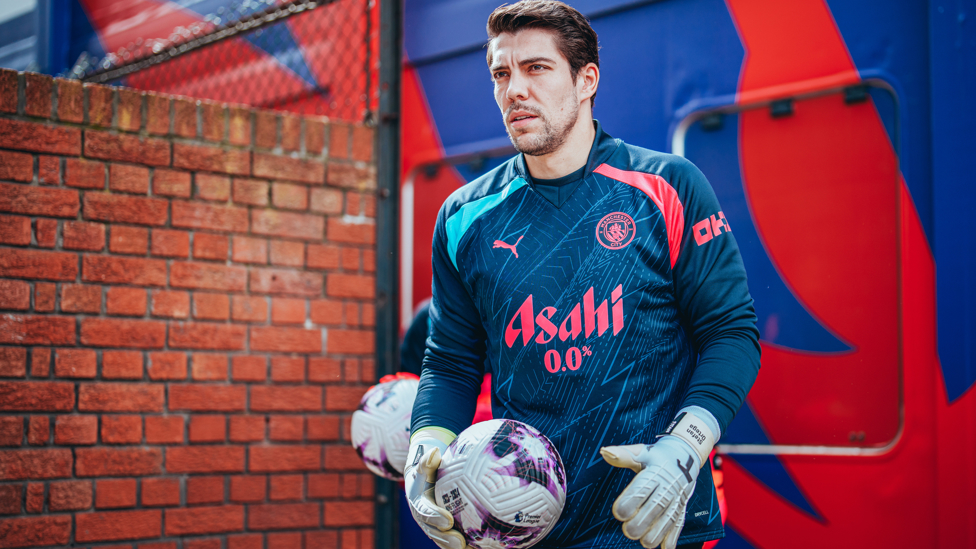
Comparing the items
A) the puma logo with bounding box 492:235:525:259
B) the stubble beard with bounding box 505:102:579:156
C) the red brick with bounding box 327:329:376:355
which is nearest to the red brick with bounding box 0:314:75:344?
the red brick with bounding box 327:329:376:355

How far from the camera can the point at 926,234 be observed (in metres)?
2.60

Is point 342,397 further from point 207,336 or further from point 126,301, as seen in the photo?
point 126,301

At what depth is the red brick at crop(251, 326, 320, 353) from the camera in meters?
3.57

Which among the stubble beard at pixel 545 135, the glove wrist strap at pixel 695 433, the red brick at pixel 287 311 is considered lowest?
the glove wrist strap at pixel 695 433

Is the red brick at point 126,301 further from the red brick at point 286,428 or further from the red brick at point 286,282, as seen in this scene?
the red brick at point 286,428

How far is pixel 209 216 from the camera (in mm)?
3502

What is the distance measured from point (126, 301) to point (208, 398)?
1.68 feet

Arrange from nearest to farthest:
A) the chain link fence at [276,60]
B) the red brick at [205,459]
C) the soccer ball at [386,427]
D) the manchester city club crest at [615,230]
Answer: the manchester city club crest at [615,230]
the soccer ball at [386,427]
the red brick at [205,459]
the chain link fence at [276,60]

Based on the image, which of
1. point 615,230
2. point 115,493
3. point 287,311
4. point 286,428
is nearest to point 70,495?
point 115,493

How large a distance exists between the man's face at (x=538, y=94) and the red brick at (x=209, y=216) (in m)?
1.79

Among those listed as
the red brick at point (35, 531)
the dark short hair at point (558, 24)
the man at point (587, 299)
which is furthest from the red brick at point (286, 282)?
the dark short hair at point (558, 24)

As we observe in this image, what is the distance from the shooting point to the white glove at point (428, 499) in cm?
196

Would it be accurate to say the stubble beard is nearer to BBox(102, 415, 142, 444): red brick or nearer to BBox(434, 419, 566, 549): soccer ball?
BBox(434, 419, 566, 549): soccer ball

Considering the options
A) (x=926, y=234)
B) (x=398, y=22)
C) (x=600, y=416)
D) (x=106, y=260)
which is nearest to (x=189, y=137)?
(x=106, y=260)
